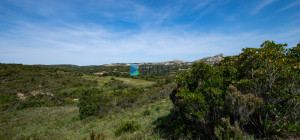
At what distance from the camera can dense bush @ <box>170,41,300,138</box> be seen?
13.0ft

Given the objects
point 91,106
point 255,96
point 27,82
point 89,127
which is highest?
point 255,96

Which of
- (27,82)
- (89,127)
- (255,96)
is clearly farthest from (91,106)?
(27,82)

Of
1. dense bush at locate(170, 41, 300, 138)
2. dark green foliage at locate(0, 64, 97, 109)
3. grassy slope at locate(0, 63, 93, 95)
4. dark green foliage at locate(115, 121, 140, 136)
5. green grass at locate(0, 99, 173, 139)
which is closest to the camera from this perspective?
dense bush at locate(170, 41, 300, 138)

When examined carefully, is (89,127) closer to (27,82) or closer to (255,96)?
(255,96)

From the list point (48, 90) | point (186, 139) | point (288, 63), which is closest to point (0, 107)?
point (48, 90)

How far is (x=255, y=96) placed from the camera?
459 centimetres

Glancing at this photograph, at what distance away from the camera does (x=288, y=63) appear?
4.25 metres

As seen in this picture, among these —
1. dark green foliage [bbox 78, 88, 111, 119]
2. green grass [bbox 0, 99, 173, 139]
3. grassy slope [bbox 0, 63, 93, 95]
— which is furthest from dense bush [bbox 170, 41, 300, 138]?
grassy slope [bbox 0, 63, 93, 95]

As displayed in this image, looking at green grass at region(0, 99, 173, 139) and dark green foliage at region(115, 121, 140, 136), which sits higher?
dark green foliage at region(115, 121, 140, 136)

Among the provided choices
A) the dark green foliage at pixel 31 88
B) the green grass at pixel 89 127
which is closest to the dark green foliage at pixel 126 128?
the green grass at pixel 89 127

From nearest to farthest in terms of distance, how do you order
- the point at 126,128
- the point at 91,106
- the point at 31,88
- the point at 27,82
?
the point at 126,128, the point at 91,106, the point at 31,88, the point at 27,82

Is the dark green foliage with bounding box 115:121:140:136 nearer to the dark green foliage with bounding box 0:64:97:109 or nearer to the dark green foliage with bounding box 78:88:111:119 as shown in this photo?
the dark green foliage with bounding box 78:88:111:119

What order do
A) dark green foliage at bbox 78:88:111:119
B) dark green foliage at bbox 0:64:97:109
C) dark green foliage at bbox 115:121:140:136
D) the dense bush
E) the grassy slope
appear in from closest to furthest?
the dense bush → dark green foliage at bbox 115:121:140:136 → dark green foliage at bbox 78:88:111:119 → dark green foliage at bbox 0:64:97:109 → the grassy slope

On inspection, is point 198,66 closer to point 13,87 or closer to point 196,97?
point 196,97
